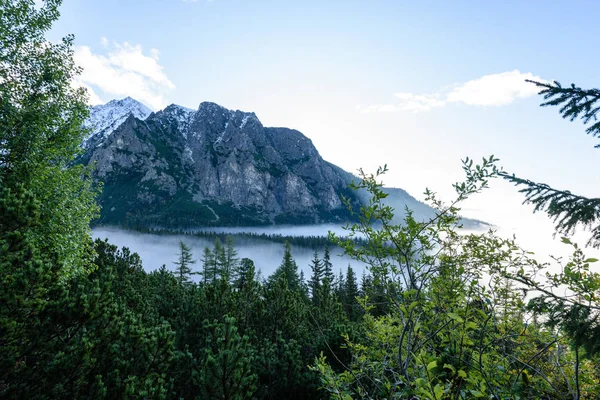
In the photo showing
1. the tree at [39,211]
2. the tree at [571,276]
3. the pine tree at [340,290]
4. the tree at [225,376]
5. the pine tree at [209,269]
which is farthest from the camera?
the pine tree at [209,269]

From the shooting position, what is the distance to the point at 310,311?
7.50 meters

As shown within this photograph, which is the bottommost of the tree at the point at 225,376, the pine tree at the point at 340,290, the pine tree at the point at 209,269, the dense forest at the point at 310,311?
the pine tree at the point at 340,290

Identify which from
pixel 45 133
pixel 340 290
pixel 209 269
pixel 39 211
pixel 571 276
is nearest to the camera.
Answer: pixel 571 276

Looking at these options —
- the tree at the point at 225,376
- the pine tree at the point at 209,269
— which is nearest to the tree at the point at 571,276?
the tree at the point at 225,376

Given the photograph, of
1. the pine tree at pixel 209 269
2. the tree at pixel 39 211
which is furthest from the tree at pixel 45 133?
the pine tree at pixel 209 269

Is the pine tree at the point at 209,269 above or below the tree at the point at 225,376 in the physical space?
below

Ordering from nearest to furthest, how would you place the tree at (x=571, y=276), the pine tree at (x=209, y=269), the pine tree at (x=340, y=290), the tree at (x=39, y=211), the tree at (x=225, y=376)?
the tree at (x=571, y=276) < the tree at (x=39, y=211) < the tree at (x=225, y=376) < the pine tree at (x=340, y=290) < the pine tree at (x=209, y=269)

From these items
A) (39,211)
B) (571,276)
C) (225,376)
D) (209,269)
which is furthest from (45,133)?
(209,269)

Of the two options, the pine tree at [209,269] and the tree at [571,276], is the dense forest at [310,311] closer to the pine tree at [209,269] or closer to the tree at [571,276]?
the tree at [571,276]

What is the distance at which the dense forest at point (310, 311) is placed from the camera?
13.0ft

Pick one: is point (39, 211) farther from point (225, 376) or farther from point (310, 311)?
point (310, 311)

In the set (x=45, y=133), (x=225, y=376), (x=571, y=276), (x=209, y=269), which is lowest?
(x=209, y=269)

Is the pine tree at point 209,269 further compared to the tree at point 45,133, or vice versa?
the pine tree at point 209,269

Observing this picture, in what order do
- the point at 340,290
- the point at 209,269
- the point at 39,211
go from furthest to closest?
the point at 209,269
the point at 340,290
the point at 39,211
